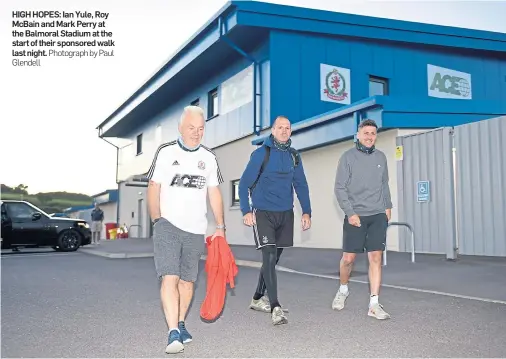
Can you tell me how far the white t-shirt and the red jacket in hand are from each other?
1.17ft

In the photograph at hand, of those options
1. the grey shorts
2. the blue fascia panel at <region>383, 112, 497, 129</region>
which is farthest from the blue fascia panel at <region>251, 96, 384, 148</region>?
the grey shorts

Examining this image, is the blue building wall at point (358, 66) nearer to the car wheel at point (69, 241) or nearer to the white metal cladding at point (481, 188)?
the white metal cladding at point (481, 188)

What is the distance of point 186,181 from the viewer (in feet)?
13.5

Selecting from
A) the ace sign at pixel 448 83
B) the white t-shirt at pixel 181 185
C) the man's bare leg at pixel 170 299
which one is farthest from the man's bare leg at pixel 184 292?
the ace sign at pixel 448 83

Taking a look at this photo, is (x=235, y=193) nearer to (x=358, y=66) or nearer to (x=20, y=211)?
(x=358, y=66)

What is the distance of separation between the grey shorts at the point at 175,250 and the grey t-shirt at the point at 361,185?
72.5 inches

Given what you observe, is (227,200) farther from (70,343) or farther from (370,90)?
(70,343)

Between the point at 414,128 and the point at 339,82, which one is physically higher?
the point at 339,82

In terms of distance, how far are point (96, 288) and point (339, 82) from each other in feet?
38.6

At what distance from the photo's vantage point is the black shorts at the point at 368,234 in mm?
5387

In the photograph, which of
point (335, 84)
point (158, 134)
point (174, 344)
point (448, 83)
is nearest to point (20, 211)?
point (335, 84)

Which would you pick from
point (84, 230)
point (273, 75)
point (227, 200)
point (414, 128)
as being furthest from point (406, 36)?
point (84, 230)

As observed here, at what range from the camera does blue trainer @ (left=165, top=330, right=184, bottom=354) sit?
12.7 ft

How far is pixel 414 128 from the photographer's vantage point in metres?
12.5
